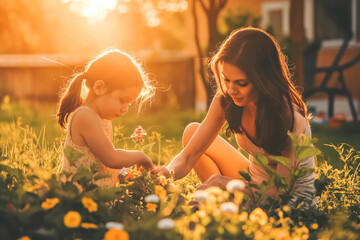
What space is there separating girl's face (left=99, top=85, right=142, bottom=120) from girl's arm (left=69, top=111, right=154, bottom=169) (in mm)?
86

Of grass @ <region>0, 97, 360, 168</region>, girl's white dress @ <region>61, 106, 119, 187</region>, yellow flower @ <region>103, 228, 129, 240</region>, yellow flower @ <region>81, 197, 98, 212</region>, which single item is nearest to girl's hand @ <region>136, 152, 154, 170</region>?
girl's white dress @ <region>61, 106, 119, 187</region>

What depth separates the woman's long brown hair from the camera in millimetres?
2602

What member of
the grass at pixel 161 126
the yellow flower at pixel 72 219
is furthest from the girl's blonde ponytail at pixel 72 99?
the grass at pixel 161 126

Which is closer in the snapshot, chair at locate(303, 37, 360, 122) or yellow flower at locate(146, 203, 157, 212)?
yellow flower at locate(146, 203, 157, 212)

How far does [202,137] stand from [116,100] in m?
0.72

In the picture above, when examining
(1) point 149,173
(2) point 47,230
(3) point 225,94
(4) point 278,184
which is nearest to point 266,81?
(3) point 225,94

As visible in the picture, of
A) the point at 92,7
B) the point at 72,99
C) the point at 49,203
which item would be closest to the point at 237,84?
the point at 72,99

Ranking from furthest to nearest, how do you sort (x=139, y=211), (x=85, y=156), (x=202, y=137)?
(x=202, y=137), (x=85, y=156), (x=139, y=211)

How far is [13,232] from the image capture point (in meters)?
1.92

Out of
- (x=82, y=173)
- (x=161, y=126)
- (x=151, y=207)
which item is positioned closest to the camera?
(x=82, y=173)

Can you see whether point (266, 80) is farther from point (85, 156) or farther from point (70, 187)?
point (70, 187)

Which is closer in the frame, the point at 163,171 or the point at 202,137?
the point at 163,171

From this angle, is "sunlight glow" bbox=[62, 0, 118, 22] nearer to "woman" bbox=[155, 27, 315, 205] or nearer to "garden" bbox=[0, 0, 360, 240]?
"garden" bbox=[0, 0, 360, 240]

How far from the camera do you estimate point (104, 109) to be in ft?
8.71
